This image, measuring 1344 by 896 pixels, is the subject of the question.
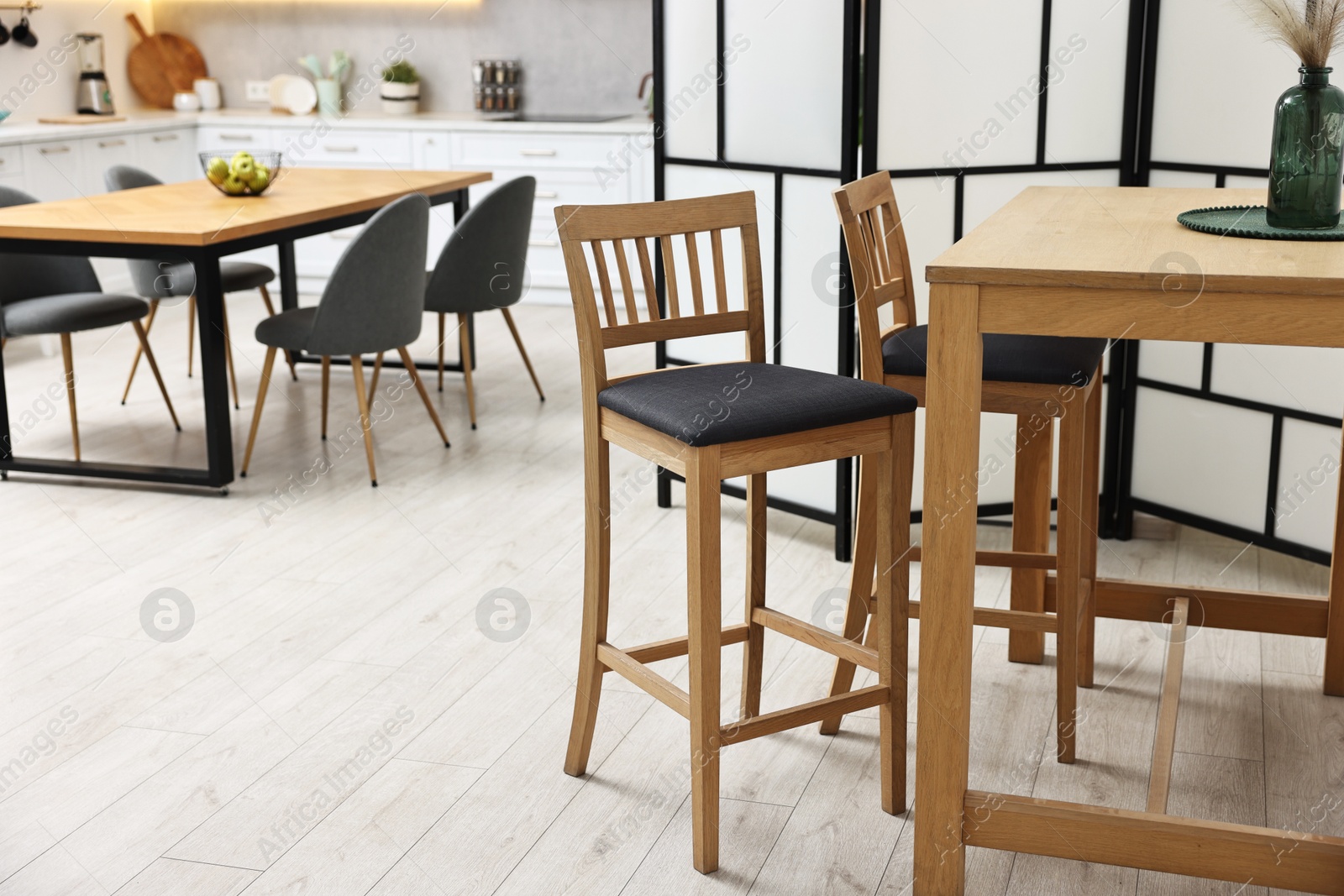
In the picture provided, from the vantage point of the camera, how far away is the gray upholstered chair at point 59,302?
12.5 ft

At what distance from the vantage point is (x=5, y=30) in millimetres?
6094

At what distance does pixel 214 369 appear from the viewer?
360cm

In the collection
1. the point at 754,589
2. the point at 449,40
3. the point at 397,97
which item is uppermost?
the point at 449,40

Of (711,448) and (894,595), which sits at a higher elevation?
(711,448)

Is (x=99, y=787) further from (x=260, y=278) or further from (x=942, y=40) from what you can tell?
(x=260, y=278)

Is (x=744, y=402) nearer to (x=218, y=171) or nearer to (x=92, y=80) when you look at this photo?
(x=218, y=171)

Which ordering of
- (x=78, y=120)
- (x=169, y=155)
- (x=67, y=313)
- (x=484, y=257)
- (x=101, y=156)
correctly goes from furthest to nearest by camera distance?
(x=169, y=155) → (x=78, y=120) → (x=101, y=156) → (x=484, y=257) → (x=67, y=313)

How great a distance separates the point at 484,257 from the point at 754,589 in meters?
2.25

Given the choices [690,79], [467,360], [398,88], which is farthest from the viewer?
[398,88]

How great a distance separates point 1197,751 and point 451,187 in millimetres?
3295

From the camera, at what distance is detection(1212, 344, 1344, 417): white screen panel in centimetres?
288

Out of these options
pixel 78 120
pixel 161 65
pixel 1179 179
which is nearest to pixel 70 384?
pixel 78 120

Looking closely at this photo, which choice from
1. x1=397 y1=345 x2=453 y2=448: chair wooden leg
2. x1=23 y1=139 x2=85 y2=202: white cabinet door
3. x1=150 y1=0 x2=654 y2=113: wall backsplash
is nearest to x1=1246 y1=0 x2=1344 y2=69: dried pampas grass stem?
x1=397 y1=345 x2=453 y2=448: chair wooden leg

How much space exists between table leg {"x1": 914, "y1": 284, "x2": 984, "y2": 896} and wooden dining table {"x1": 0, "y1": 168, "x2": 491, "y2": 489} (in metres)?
2.43
